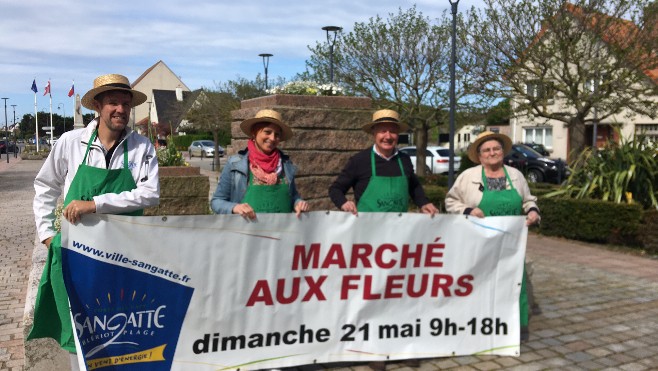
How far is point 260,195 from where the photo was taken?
393cm

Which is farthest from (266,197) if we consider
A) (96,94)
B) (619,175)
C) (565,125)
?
(565,125)

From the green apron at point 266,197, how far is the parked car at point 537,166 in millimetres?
18337

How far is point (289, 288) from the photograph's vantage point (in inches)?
151

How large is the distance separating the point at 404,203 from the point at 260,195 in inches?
43.8

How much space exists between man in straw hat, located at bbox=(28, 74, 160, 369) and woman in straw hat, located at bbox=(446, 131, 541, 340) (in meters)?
2.41

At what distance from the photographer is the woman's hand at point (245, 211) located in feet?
11.9

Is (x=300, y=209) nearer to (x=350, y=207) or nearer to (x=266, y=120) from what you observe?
(x=350, y=207)

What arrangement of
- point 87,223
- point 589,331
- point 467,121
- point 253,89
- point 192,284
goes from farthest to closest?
point 253,89 < point 467,121 < point 589,331 < point 192,284 < point 87,223

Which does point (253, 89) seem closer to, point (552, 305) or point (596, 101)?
point (596, 101)

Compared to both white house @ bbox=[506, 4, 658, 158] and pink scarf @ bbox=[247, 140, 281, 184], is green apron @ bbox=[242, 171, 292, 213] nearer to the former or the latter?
pink scarf @ bbox=[247, 140, 281, 184]

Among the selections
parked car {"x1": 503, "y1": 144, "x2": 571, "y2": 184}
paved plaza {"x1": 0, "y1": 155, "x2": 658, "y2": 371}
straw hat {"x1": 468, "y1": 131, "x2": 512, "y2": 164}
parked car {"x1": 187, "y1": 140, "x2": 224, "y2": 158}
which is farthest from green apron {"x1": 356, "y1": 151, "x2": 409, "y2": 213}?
parked car {"x1": 187, "y1": 140, "x2": 224, "y2": 158}

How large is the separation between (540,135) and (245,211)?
4533cm

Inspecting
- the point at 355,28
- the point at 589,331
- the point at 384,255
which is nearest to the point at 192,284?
the point at 384,255

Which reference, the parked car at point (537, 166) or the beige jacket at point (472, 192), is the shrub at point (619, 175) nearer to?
the beige jacket at point (472, 192)
